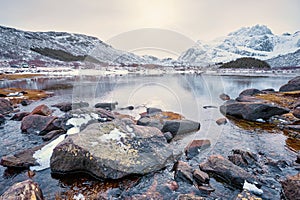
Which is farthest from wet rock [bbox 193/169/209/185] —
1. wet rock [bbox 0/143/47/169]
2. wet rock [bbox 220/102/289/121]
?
wet rock [bbox 220/102/289/121]

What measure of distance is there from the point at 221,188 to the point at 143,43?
28.1ft

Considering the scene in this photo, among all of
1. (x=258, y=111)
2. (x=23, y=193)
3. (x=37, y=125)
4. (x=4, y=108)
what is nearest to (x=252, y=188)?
(x=23, y=193)

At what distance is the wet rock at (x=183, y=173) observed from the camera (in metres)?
6.45

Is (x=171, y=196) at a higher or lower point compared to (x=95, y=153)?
lower

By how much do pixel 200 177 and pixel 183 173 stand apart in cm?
57

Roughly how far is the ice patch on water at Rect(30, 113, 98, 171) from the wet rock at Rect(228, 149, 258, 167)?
7.20 m

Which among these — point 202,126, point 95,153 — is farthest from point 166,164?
point 202,126

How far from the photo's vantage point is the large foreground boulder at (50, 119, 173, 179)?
6.55m

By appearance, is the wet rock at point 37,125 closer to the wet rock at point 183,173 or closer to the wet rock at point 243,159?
the wet rock at point 183,173

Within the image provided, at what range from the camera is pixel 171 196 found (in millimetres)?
5816

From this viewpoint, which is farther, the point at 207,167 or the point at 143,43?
the point at 143,43

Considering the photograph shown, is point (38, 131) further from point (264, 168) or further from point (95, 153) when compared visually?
point (264, 168)

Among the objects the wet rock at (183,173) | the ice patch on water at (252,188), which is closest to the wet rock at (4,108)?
the wet rock at (183,173)

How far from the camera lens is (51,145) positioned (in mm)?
8445
